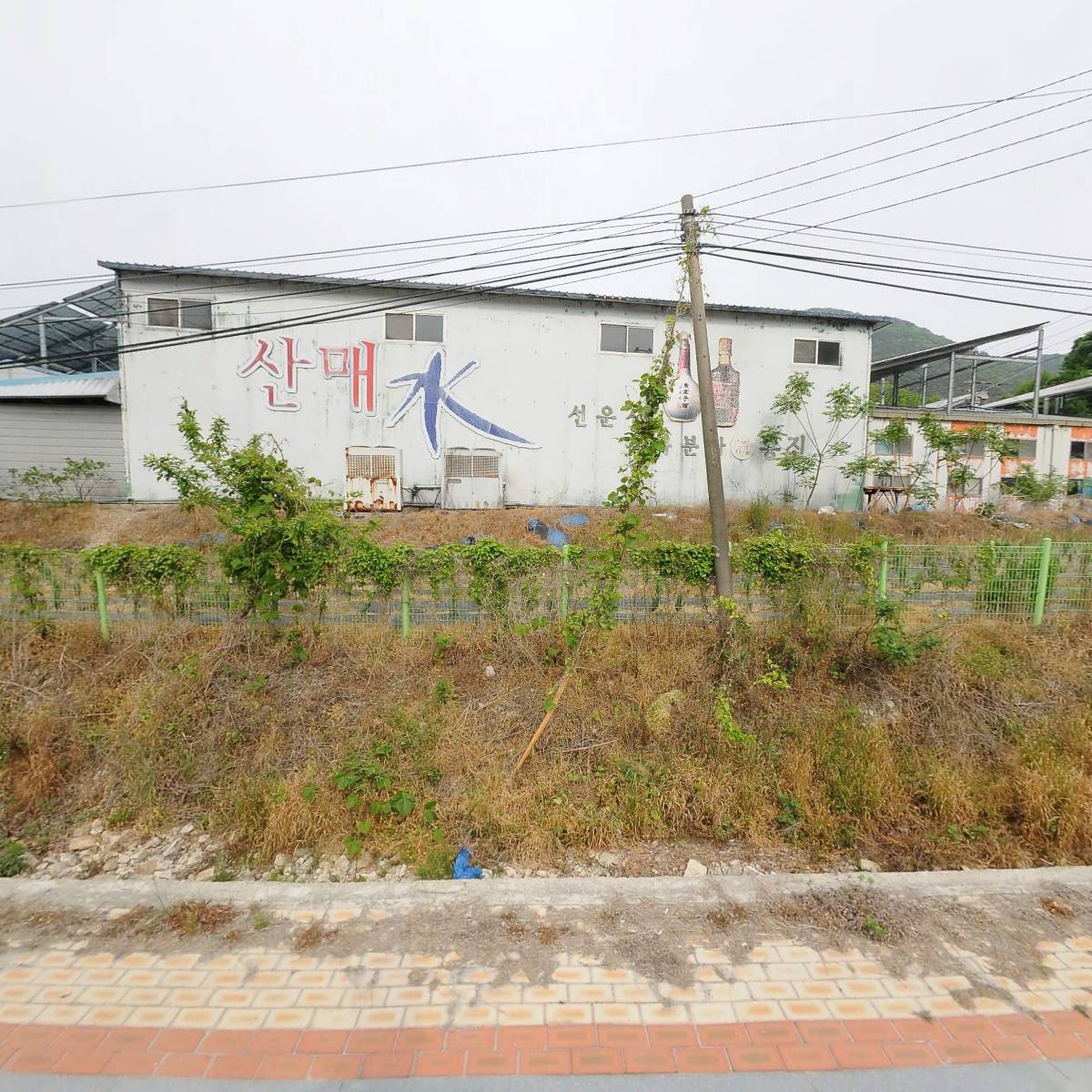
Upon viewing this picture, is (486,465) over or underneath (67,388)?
underneath

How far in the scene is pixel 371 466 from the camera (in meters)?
15.6

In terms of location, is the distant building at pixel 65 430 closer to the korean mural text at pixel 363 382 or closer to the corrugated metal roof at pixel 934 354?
the korean mural text at pixel 363 382

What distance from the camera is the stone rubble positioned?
345 centimetres

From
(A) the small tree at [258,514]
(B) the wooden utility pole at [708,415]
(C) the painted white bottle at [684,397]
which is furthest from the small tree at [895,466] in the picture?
(A) the small tree at [258,514]

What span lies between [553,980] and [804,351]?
1842 cm

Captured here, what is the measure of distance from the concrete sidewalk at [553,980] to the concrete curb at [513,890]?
0.5 inches

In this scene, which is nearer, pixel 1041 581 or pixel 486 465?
pixel 1041 581

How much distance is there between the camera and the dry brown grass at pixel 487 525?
1298cm

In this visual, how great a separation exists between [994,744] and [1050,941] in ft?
7.05

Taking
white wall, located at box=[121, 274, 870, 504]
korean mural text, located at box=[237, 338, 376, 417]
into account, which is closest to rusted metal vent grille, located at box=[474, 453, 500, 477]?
white wall, located at box=[121, 274, 870, 504]

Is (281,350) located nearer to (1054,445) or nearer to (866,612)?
(866,612)

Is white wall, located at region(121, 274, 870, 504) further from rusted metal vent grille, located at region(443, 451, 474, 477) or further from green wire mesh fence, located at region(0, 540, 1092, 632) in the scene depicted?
green wire mesh fence, located at region(0, 540, 1092, 632)

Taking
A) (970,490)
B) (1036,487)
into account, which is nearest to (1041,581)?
(1036,487)

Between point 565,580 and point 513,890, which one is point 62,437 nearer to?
point 565,580
